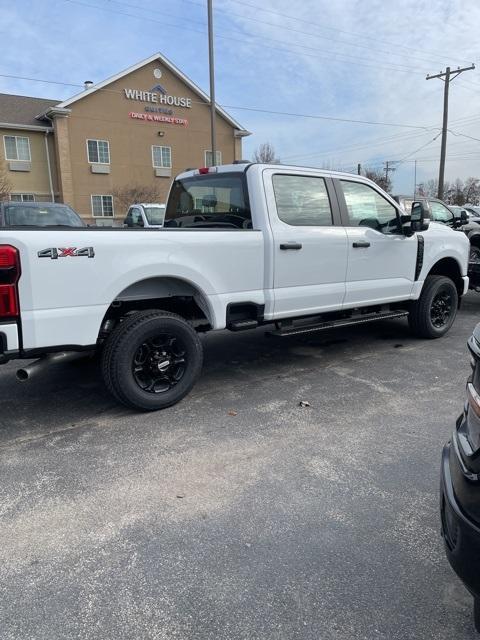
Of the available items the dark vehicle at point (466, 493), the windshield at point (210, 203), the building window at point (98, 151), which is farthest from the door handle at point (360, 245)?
the building window at point (98, 151)

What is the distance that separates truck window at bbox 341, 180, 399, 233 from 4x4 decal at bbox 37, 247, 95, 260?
2.92 metres

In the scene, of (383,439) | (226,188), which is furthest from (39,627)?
(226,188)

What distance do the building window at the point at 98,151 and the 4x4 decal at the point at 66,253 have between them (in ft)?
103

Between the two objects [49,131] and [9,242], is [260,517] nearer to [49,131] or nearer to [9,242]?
[9,242]

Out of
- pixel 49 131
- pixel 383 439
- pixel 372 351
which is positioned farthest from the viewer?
pixel 49 131

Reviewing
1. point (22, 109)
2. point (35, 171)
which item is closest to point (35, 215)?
point (35, 171)

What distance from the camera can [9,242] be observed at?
10.6ft

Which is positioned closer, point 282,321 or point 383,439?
point 383,439

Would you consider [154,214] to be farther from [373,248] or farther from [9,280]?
[9,280]

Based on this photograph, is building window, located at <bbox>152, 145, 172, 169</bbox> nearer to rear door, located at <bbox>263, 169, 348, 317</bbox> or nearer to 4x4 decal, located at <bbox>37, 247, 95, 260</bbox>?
rear door, located at <bbox>263, 169, 348, 317</bbox>

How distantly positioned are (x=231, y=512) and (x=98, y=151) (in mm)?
33162

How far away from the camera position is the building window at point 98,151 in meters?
32.2

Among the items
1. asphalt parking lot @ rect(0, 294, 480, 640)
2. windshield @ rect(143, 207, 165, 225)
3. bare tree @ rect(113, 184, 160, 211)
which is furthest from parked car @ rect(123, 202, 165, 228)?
bare tree @ rect(113, 184, 160, 211)

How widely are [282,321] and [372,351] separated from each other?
1687 millimetres
